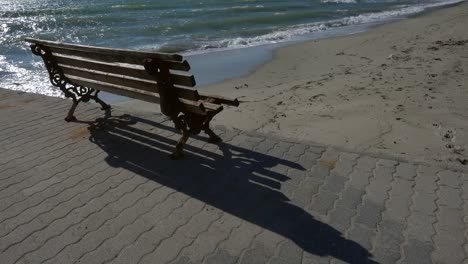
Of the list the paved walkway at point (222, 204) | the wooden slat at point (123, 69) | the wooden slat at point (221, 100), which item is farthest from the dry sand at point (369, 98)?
the wooden slat at point (123, 69)

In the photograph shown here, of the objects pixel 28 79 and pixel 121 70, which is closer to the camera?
pixel 121 70

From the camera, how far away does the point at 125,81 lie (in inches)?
197

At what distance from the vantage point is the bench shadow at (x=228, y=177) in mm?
3518

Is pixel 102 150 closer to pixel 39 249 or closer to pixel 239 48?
pixel 39 249

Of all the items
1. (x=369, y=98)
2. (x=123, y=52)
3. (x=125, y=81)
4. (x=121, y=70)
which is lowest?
(x=369, y=98)

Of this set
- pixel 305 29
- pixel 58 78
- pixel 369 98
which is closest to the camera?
pixel 58 78

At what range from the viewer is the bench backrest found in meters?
4.39

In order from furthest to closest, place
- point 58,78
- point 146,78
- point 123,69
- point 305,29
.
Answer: point 305,29 → point 58,78 → point 123,69 → point 146,78

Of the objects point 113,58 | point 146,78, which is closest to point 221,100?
point 146,78

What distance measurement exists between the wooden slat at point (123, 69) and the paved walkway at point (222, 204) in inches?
36.8

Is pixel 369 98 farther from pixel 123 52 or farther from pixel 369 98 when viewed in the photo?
pixel 123 52

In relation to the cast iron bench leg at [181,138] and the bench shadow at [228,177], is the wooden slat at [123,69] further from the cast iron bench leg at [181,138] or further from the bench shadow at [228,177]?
the bench shadow at [228,177]

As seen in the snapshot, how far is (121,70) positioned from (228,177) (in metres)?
1.70

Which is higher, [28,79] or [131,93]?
[131,93]
